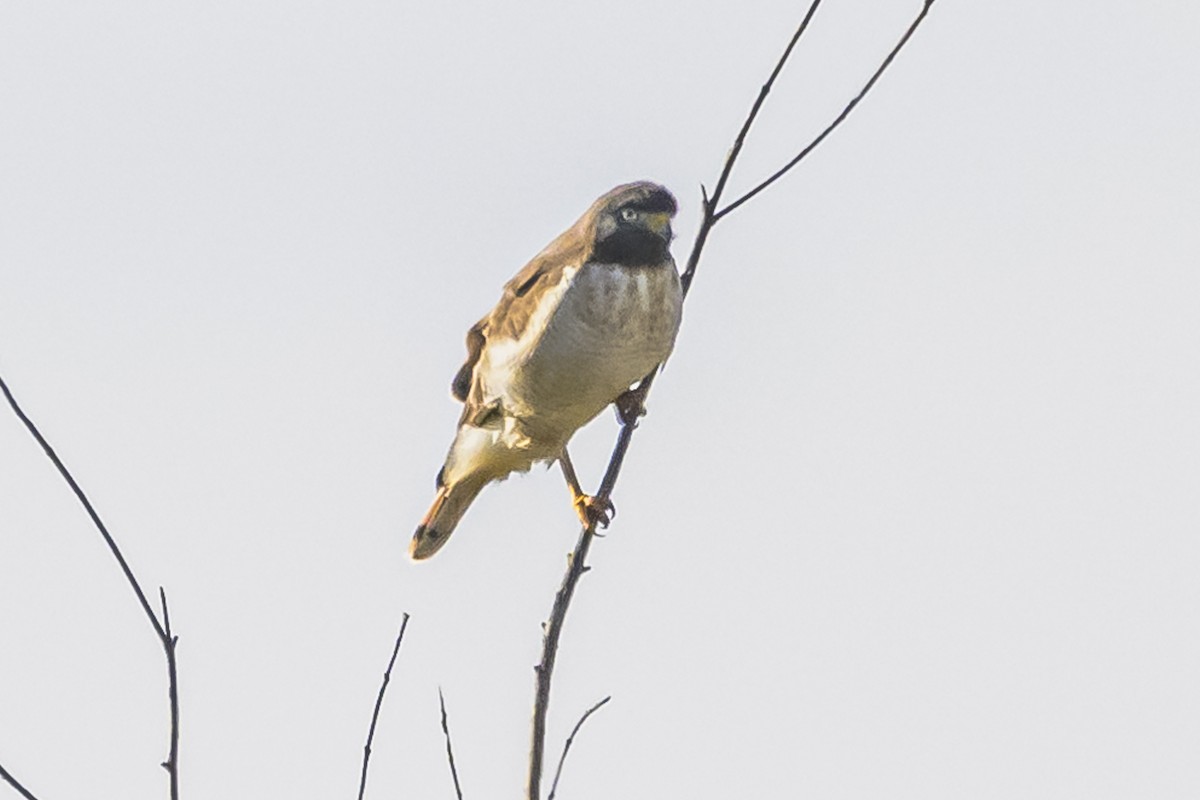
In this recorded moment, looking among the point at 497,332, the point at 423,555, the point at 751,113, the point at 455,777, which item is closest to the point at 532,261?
the point at 497,332

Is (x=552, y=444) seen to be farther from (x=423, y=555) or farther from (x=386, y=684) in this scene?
(x=386, y=684)

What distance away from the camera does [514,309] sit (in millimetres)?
6141

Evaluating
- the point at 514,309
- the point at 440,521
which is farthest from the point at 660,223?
the point at 440,521

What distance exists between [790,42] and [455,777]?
5.54 feet

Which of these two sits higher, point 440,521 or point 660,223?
Answer: point 660,223

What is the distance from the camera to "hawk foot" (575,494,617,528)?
589cm

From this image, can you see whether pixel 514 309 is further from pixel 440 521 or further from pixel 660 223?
pixel 440 521

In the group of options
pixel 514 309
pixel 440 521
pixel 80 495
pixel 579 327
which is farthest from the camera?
pixel 440 521

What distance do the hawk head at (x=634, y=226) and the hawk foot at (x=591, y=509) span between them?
0.73 metres

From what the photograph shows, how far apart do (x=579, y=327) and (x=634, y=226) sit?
13.4 inches

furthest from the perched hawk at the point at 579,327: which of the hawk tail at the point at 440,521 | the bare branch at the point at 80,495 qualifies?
the bare branch at the point at 80,495

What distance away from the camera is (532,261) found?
629cm

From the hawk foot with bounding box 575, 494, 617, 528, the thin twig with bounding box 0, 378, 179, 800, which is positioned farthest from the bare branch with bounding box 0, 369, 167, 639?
the hawk foot with bounding box 575, 494, 617, 528

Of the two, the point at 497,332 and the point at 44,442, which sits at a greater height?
the point at 497,332
